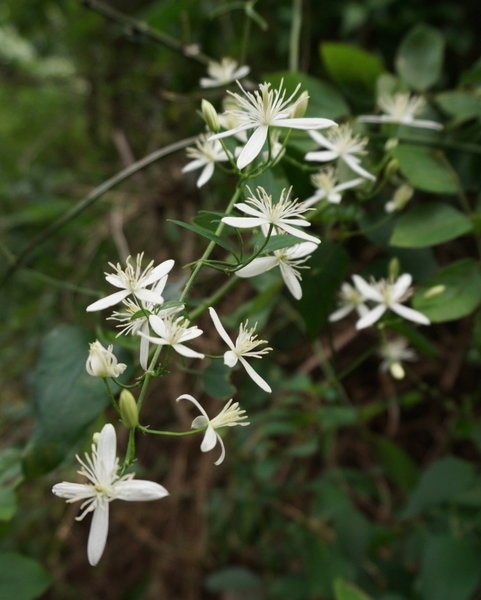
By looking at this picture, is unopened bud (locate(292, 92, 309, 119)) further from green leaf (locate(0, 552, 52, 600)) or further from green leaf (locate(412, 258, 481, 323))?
green leaf (locate(0, 552, 52, 600))

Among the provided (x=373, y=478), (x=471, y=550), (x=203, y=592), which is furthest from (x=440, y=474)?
(x=203, y=592)

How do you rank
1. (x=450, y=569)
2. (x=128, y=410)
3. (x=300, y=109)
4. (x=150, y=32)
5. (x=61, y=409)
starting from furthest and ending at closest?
1. (x=150, y=32)
2. (x=450, y=569)
3. (x=61, y=409)
4. (x=300, y=109)
5. (x=128, y=410)

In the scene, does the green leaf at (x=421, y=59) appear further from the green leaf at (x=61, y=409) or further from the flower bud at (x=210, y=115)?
the green leaf at (x=61, y=409)

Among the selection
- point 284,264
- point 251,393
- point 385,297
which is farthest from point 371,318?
point 251,393

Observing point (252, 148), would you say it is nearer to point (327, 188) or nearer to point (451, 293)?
point (327, 188)

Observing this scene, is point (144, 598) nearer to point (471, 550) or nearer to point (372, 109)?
point (471, 550)

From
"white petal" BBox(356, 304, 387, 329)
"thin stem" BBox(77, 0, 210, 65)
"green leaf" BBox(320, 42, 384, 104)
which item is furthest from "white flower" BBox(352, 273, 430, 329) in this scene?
"thin stem" BBox(77, 0, 210, 65)
